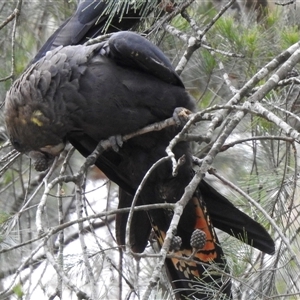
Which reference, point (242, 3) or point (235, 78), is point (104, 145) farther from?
point (242, 3)

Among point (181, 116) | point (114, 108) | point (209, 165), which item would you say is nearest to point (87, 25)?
point (114, 108)

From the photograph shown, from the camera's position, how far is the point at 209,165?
79.6 inches

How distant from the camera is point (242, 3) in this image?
4504mm

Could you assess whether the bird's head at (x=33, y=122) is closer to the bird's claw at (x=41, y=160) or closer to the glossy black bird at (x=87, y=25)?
the bird's claw at (x=41, y=160)

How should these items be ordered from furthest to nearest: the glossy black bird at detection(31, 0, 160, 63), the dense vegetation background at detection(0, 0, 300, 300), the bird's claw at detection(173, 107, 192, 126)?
the glossy black bird at detection(31, 0, 160, 63) → the bird's claw at detection(173, 107, 192, 126) → the dense vegetation background at detection(0, 0, 300, 300)

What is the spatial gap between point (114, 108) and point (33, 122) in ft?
0.97

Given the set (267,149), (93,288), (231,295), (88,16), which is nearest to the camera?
(93,288)

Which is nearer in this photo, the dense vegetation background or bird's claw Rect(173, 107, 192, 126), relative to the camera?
the dense vegetation background

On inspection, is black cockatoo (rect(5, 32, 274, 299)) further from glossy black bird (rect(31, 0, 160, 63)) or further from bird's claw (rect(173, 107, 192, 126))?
glossy black bird (rect(31, 0, 160, 63))

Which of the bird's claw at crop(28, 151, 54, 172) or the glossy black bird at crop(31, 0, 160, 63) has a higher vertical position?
the glossy black bird at crop(31, 0, 160, 63)

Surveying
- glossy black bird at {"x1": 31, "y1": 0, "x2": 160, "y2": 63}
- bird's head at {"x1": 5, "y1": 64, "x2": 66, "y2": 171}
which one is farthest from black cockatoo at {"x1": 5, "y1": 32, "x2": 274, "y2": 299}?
glossy black bird at {"x1": 31, "y1": 0, "x2": 160, "y2": 63}

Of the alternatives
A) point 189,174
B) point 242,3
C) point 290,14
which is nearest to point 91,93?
point 189,174

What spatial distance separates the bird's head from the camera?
2.48m

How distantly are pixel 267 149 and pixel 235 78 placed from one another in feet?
1.60
